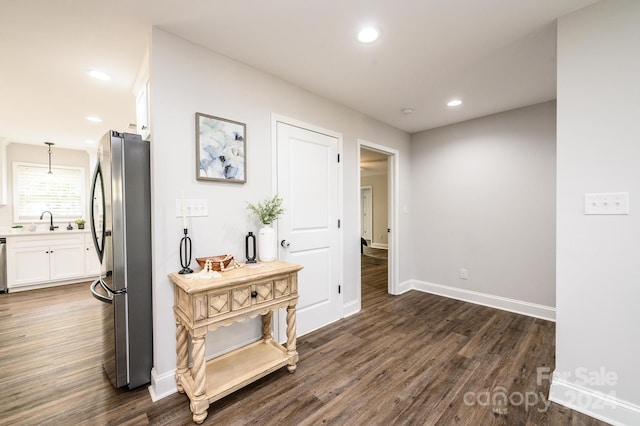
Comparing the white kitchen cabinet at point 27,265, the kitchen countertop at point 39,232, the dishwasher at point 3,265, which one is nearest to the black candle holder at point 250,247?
the kitchen countertop at point 39,232

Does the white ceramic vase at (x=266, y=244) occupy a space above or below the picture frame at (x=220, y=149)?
below

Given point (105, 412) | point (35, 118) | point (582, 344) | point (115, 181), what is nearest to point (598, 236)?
point (582, 344)

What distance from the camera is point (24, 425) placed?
5.14 feet

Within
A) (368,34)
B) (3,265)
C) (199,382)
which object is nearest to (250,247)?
(199,382)

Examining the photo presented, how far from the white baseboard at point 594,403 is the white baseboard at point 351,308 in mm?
1834

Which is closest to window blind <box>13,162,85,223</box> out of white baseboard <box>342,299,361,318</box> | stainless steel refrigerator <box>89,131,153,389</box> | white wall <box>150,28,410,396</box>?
stainless steel refrigerator <box>89,131,153,389</box>

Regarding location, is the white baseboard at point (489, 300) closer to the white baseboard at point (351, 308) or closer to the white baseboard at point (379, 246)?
the white baseboard at point (351, 308)

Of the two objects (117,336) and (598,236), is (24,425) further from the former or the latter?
(598,236)

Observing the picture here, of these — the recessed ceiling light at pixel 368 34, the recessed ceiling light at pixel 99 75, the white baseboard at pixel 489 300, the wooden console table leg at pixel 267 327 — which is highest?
the recessed ceiling light at pixel 99 75

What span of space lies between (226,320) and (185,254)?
1.71ft

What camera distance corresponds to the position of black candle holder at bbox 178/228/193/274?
1.82 meters

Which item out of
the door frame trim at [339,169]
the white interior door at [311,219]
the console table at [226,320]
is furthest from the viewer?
the white interior door at [311,219]

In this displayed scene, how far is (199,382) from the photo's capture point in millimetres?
1604

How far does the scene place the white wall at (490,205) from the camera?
3105 millimetres
